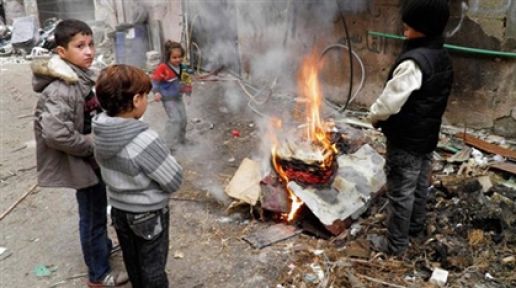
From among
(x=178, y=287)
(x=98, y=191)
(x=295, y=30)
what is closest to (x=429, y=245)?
(x=178, y=287)

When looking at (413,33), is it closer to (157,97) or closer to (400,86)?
(400,86)

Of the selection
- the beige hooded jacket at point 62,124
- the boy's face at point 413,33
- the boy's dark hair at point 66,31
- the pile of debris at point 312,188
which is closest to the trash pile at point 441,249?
the pile of debris at point 312,188

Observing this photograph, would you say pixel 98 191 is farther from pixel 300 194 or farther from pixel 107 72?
pixel 300 194

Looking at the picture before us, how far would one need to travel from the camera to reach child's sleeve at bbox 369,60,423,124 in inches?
133

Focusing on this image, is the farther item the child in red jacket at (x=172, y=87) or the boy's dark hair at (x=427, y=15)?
the child in red jacket at (x=172, y=87)

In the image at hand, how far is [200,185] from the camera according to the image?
18.1ft

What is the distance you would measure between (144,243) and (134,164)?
2.01ft

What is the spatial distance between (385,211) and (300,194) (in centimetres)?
96

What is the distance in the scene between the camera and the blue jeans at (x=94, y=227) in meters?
3.49

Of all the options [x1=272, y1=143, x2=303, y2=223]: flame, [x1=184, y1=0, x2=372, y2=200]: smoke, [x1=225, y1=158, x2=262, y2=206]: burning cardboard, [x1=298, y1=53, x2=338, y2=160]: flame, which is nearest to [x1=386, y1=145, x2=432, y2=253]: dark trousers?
[x1=298, y1=53, x2=338, y2=160]: flame

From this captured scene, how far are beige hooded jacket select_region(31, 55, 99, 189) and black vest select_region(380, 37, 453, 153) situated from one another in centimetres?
242

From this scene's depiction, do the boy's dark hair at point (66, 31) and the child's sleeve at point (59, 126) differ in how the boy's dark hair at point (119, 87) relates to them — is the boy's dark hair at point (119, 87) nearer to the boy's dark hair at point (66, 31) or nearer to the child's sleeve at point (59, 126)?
the child's sleeve at point (59, 126)

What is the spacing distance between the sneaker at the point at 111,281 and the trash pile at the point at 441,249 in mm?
1369

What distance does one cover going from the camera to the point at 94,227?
11.7 ft
